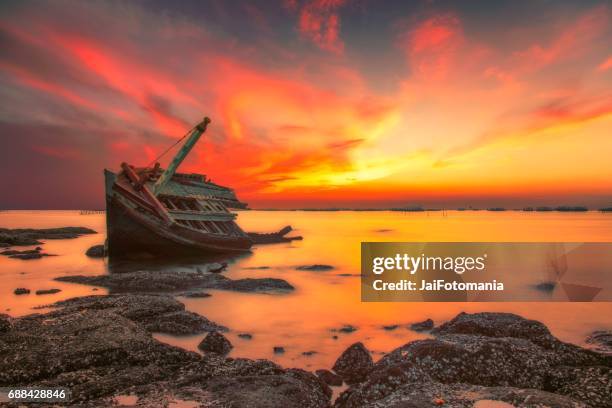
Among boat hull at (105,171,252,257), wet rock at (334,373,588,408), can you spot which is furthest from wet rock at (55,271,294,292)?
wet rock at (334,373,588,408)

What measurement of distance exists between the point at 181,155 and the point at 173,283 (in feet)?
48.4

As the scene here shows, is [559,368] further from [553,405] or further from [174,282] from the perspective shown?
[174,282]

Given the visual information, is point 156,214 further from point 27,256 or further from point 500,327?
point 500,327

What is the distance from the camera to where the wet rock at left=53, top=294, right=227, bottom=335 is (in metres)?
12.8

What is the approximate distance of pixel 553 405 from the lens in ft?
21.1

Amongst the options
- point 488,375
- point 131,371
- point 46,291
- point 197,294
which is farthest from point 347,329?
point 46,291

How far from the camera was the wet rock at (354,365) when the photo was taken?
31.8 ft

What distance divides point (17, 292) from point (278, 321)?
14.6 meters

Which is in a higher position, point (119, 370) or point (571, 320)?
point (119, 370)

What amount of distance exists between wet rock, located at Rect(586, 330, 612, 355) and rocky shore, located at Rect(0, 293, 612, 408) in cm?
291

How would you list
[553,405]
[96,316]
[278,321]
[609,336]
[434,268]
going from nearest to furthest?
[553,405], [96,316], [609,336], [278,321], [434,268]

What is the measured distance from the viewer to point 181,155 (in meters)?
32.4

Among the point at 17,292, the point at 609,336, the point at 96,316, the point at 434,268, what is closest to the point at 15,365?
the point at 96,316

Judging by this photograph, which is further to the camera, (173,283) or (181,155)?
(181,155)
